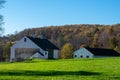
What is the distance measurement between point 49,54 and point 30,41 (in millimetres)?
6080

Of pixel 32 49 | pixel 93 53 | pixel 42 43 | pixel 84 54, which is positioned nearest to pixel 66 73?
pixel 32 49

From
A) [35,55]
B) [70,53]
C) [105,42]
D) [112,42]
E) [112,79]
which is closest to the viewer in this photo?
[112,79]

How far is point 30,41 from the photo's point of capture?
88.2m

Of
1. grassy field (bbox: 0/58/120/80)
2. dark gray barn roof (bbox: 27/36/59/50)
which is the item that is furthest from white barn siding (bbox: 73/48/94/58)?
grassy field (bbox: 0/58/120/80)

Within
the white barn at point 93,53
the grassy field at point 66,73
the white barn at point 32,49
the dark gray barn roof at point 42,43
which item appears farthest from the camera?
the white barn at point 93,53

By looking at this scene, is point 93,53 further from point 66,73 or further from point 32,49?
point 66,73

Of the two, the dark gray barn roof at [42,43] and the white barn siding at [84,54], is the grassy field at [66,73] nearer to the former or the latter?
the dark gray barn roof at [42,43]

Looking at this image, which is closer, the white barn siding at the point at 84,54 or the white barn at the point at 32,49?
the white barn at the point at 32,49

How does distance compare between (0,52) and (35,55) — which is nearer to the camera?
(35,55)

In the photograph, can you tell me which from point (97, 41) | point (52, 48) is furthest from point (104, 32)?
point (52, 48)

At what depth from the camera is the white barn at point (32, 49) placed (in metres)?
86.7

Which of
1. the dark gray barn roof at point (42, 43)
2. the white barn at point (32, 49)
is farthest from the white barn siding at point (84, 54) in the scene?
the dark gray barn roof at point (42, 43)

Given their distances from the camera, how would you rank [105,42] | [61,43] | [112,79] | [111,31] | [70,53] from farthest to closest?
[111,31] → [61,43] → [105,42] → [70,53] → [112,79]

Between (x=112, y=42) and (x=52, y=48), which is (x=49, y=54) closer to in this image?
Result: (x=52, y=48)
